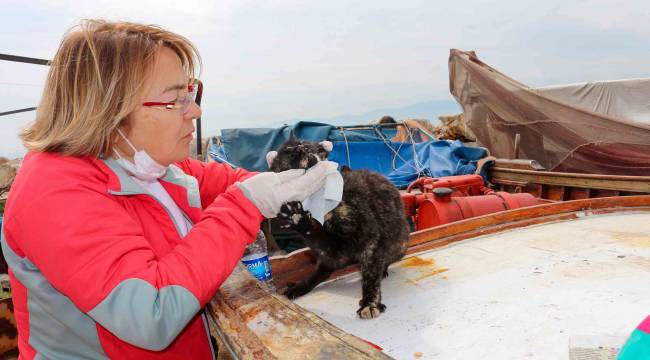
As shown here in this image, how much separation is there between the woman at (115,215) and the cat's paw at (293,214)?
47 centimetres

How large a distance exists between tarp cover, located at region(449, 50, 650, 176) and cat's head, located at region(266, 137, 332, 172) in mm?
5408

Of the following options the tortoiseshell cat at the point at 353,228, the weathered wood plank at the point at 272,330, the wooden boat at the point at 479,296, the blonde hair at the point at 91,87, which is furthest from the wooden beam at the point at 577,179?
the blonde hair at the point at 91,87

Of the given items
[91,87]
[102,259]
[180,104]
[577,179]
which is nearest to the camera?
[102,259]

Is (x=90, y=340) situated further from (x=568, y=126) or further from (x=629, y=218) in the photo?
(x=568, y=126)

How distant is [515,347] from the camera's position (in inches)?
63.7

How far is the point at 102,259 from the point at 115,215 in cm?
15

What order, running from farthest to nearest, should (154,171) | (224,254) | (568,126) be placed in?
(568,126) → (154,171) → (224,254)

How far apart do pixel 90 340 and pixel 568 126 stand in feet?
23.1

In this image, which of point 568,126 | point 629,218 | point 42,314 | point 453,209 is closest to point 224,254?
point 42,314

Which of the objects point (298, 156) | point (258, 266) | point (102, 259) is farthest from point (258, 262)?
point (102, 259)

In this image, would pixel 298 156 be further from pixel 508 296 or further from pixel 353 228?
pixel 508 296

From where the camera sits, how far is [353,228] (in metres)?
Result: 2.44

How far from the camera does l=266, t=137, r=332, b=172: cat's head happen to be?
2057mm

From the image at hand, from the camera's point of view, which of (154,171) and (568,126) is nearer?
(154,171)
